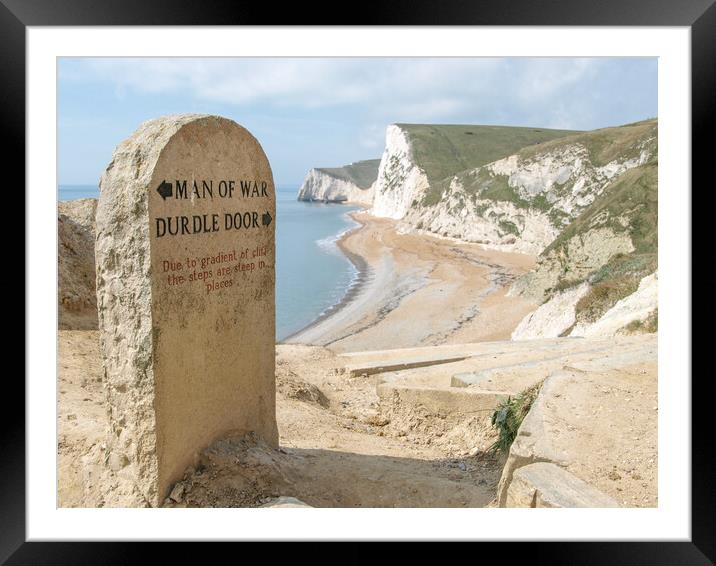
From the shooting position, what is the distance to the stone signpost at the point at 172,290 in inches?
194

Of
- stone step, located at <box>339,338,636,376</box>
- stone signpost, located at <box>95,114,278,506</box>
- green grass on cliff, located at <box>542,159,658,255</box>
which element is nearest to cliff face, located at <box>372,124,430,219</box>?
green grass on cliff, located at <box>542,159,658,255</box>

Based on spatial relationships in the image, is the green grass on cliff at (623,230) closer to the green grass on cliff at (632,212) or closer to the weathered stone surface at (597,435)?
the green grass on cliff at (632,212)

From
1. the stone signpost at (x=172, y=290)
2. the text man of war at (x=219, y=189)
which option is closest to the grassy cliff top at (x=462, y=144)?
the text man of war at (x=219, y=189)

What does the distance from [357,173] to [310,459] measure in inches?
4613

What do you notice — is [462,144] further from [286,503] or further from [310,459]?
[286,503]

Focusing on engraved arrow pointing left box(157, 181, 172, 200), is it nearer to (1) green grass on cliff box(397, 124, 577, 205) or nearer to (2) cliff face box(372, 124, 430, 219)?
(2) cliff face box(372, 124, 430, 219)

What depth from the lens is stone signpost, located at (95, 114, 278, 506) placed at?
4.92 meters

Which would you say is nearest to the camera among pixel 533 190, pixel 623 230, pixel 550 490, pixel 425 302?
pixel 550 490

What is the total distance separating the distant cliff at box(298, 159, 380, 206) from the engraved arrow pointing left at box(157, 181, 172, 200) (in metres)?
104

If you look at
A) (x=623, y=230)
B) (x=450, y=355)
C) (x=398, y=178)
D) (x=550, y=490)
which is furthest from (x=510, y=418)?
(x=398, y=178)

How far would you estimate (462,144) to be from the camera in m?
75.8

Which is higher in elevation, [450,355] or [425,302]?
[425,302]
